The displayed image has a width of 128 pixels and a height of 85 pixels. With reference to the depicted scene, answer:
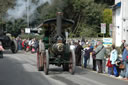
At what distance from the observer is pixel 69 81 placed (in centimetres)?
1309

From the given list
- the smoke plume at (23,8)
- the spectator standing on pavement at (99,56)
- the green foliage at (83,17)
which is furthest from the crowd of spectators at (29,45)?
the spectator standing on pavement at (99,56)

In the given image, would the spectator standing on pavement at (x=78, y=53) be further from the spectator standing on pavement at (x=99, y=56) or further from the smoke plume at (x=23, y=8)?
the smoke plume at (x=23, y=8)

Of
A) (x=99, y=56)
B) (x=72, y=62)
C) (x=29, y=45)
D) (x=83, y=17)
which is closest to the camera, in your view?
(x=72, y=62)

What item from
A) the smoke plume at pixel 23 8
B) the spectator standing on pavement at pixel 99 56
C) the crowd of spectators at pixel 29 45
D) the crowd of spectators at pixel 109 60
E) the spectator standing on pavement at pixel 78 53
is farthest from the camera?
the crowd of spectators at pixel 29 45

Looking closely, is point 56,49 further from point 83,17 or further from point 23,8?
point 83,17

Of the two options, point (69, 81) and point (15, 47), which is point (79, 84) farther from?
point (15, 47)

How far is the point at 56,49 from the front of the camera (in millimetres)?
14961

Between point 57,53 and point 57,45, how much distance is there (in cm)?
51

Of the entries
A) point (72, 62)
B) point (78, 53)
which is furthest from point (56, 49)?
point (78, 53)

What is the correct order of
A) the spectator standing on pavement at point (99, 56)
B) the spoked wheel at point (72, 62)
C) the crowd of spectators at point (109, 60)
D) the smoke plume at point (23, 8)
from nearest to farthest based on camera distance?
1. the crowd of spectators at point (109, 60)
2. the spoked wheel at point (72, 62)
3. the spectator standing on pavement at point (99, 56)
4. the smoke plume at point (23, 8)

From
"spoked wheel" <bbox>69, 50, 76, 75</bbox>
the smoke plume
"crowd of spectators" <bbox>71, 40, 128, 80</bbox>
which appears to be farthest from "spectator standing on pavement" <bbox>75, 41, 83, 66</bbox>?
the smoke plume

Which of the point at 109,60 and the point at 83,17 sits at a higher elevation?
the point at 83,17

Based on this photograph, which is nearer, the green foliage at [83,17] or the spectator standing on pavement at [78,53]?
the spectator standing on pavement at [78,53]

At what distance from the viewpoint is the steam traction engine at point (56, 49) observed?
49.3 feet
